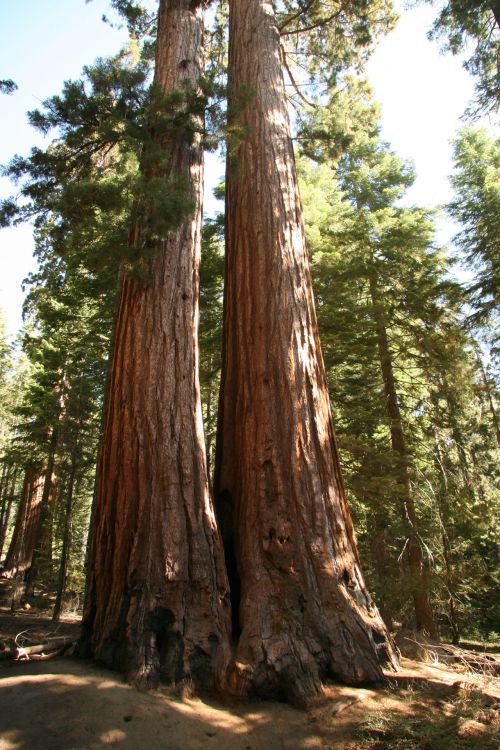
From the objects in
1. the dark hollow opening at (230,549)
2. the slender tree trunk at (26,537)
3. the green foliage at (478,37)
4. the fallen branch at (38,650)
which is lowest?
the fallen branch at (38,650)

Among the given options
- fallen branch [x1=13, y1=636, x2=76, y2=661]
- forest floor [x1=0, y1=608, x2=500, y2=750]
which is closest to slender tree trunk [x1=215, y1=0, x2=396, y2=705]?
forest floor [x1=0, y1=608, x2=500, y2=750]

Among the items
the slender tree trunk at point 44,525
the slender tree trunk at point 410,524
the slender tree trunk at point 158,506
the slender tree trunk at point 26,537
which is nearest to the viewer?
the slender tree trunk at point 158,506

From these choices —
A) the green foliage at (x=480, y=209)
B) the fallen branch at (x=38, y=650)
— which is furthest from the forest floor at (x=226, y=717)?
the green foliage at (x=480, y=209)

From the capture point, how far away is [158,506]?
3.84 meters

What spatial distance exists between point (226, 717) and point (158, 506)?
1548mm

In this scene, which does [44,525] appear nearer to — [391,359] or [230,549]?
[391,359]

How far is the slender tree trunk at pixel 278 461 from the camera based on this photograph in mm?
3520

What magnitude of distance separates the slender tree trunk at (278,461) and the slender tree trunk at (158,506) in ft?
1.31

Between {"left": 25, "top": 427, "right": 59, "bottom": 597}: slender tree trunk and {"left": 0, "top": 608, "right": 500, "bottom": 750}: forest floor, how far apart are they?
11508 millimetres

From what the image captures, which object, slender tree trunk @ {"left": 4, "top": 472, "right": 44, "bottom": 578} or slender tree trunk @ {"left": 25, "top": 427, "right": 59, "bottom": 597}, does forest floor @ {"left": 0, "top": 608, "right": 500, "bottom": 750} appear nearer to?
slender tree trunk @ {"left": 25, "top": 427, "right": 59, "bottom": 597}

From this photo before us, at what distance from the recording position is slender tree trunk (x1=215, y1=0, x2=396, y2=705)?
11.5ft

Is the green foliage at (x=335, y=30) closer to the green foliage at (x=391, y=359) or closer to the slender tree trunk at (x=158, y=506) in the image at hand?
the green foliage at (x=391, y=359)

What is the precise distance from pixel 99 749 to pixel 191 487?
1879mm

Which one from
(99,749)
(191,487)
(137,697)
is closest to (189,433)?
(191,487)
